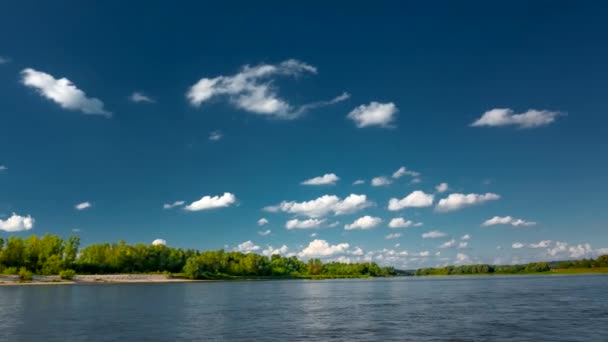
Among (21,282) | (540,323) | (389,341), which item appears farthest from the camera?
(21,282)

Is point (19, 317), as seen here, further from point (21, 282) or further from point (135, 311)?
point (21, 282)

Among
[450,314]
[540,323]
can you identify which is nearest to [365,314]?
[450,314]

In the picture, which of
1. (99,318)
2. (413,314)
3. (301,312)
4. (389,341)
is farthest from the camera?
(301,312)

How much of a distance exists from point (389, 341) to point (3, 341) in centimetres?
3636

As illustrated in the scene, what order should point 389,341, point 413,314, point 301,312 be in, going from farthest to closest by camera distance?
1. point 301,312
2. point 413,314
3. point 389,341

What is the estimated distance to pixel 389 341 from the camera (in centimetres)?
4388

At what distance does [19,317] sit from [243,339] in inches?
1527

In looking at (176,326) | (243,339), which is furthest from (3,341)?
(243,339)

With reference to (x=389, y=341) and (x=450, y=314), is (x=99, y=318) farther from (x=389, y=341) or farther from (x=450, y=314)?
(x=450, y=314)

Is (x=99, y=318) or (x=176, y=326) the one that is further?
(x=99, y=318)

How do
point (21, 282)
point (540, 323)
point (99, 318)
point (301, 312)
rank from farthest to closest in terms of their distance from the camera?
point (21, 282) < point (301, 312) < point (99, 318) < point (540, 323)

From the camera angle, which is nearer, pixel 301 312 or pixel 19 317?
pixel 19 317

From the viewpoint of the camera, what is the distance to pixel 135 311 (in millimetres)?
77000

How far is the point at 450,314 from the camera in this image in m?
68.1
